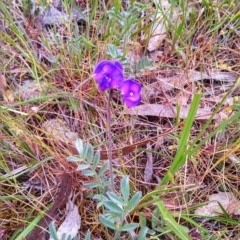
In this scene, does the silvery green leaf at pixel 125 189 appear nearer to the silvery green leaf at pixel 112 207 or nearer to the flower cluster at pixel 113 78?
the silvery green leaf at pixel 112 207

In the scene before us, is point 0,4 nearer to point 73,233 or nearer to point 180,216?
point 73,233

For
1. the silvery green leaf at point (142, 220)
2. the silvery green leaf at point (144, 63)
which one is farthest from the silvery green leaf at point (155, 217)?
the silvery green leaf at point (144, 63)

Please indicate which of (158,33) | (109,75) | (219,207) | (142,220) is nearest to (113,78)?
(109,75)

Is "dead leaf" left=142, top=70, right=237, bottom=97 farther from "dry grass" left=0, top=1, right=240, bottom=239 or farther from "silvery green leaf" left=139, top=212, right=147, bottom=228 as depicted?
"silvery green leaf" left=139, top=212, right=147, bottom=228

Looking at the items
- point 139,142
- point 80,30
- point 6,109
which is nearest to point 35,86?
point 6,109

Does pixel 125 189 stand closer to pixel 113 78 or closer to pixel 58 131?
pixel 113 78

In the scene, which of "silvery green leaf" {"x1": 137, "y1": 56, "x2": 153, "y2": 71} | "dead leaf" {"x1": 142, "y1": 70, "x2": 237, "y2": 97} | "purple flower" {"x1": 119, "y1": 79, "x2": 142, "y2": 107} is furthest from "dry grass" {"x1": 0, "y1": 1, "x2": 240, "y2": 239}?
"purple flower" {"x1": 119, "y1": 79, "x2": 142, "y2": 107}
